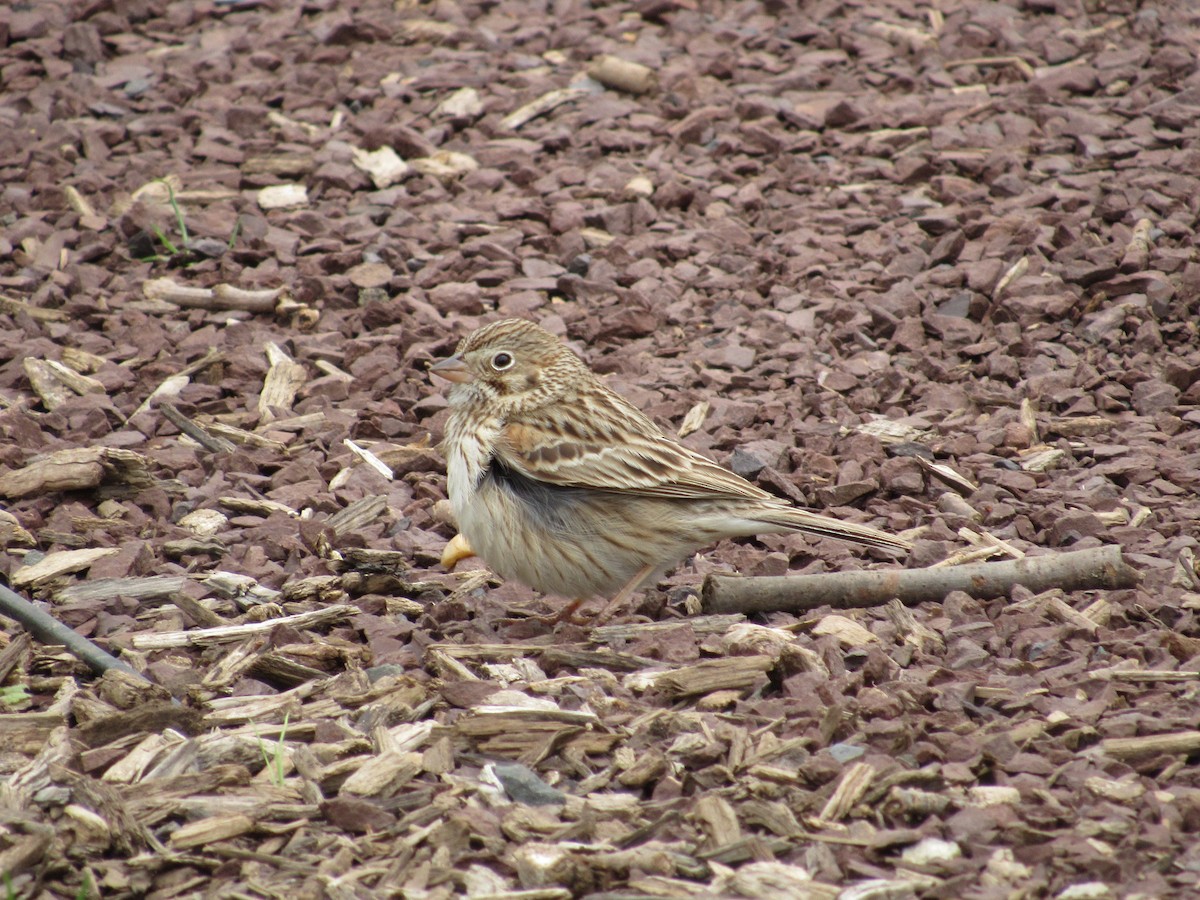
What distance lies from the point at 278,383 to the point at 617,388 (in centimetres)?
193

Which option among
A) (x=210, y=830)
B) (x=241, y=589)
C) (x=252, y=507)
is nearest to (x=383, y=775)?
(x=210, y=830)

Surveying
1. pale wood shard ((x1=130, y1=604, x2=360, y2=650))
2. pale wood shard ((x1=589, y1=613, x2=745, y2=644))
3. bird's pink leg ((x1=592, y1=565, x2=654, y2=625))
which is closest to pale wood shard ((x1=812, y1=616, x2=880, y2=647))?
pale wood shard ((x1=589, y1=613, x2=745, y2=644))

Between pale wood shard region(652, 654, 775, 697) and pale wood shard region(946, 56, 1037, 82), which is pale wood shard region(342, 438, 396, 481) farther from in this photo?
pale wood shard region(946, 56, 1037, 82)

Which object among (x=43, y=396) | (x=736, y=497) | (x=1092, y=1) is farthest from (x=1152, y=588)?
(x=1092, y=1)

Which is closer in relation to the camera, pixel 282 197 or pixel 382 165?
pixel 282 197

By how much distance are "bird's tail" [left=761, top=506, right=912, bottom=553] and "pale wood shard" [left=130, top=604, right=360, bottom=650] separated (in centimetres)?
185

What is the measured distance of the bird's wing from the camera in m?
5.93

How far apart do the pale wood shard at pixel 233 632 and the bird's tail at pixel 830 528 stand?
1.85 m

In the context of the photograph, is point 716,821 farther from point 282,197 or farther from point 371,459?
point 282,197

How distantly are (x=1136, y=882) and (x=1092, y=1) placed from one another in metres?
9.00

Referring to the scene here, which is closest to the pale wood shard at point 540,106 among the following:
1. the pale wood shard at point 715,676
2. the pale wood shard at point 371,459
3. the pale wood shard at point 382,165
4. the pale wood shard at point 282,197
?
the pale wood shard at point 382,165

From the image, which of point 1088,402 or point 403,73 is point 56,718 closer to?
point 1088,402

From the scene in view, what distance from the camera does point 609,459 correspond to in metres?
6.04

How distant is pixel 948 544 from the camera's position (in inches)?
241
